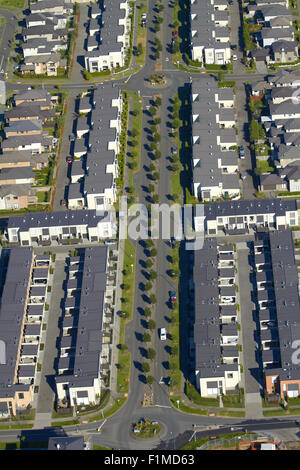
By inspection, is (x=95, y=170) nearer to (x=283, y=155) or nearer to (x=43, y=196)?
(x=43, y=196)

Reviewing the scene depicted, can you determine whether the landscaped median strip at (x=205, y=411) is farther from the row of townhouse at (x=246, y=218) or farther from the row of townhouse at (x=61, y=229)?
the row of townhouse at (x=61, y=229)

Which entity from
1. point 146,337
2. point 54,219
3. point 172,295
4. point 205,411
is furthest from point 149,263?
point 205,411

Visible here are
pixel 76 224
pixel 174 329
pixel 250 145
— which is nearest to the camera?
pixel 174 329

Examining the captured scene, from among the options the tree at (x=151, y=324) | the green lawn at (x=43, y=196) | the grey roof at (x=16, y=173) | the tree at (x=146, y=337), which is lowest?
the tree at (x=146, y=337)

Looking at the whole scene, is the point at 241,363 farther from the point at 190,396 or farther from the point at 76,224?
the point at 76,224

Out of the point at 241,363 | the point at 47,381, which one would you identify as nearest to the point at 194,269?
the point at 241,363

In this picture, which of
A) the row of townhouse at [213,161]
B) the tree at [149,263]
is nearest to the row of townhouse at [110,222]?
the row of townhouse at [213,161]
